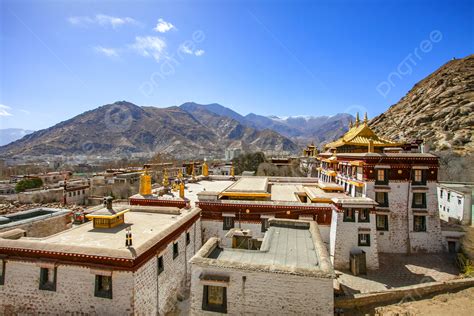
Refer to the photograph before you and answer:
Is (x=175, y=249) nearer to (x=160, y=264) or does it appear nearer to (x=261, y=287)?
(x=160, y=264)

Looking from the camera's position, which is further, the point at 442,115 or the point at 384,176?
the point at 442,115

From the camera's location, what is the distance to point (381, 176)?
19859mm

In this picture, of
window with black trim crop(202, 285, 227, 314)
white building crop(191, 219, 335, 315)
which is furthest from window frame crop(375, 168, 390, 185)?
window with black trim crop(202, 285, 227, 314)

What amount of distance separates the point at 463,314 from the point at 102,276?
16570 mm

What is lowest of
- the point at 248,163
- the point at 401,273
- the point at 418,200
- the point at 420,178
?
the point at 401,273

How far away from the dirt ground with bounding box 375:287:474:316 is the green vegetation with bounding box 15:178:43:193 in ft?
229

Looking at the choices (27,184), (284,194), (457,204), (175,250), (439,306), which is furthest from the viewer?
(27,184)

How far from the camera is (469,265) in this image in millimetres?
16750

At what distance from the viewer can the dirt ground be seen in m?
12.6

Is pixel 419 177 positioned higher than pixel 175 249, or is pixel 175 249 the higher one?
pixel 419 177

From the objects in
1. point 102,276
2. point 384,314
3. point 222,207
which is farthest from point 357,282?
point 102,276

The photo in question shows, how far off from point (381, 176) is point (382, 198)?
170 centimetres

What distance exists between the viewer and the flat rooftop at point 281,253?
10.3m

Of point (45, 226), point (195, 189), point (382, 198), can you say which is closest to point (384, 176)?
point (382, 198)
